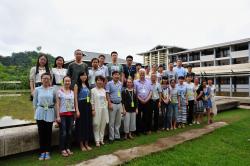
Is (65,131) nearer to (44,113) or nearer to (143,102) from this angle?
(44,113)

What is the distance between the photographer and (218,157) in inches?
150

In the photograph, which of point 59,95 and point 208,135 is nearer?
point 59,95

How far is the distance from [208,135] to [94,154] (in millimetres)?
2986

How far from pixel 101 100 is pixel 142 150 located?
129 centimetres

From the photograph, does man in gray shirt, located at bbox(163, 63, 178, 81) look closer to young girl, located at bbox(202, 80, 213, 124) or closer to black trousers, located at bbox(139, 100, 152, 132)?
young girl, located at bbox(202, 80, 213, 124)

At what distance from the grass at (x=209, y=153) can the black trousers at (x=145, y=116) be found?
1168 millimetres

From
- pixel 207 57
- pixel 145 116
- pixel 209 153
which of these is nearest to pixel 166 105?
pixel 145 116

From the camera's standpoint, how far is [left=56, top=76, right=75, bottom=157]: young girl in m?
3.85

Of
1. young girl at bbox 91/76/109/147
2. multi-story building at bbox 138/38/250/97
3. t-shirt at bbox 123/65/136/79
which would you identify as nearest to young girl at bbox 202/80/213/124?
t-shirt at bbox 123/65/136/79

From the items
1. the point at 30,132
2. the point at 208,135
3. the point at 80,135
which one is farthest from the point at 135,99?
the point at 30,132

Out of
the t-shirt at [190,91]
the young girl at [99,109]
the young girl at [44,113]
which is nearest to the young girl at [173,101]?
the t-shirt at [190,91]

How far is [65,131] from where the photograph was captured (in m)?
3.86

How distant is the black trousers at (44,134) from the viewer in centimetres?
369

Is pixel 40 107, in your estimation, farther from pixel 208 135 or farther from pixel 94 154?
pixel 208 135
